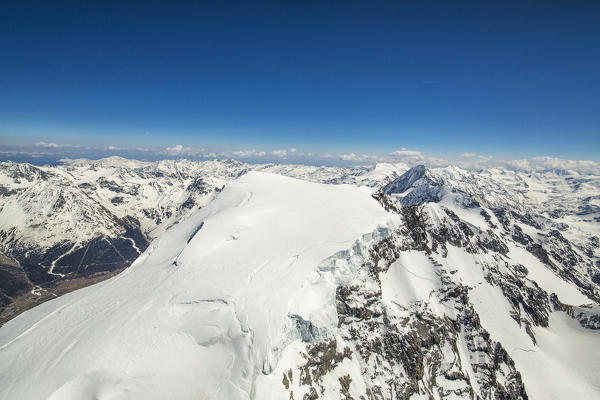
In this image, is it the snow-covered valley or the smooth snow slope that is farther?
the snow-covered valley

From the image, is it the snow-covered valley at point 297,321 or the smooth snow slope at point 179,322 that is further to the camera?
the snow-covered valley at point 297,321

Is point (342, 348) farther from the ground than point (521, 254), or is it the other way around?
point (342, 348)

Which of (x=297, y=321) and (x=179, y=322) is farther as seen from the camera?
(x=297, y=321)

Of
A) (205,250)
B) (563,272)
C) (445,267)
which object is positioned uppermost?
(205,250)

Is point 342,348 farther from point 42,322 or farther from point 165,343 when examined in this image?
point 42,322

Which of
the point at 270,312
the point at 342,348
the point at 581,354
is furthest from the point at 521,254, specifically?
the point at 270,312

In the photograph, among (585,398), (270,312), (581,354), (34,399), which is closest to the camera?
(34,399)

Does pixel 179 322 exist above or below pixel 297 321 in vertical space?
above

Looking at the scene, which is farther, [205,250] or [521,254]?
[521,254]
